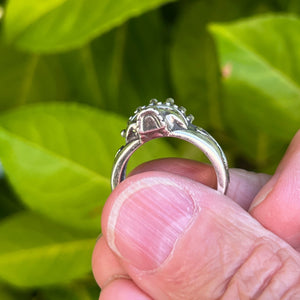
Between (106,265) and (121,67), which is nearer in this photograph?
(106,265)

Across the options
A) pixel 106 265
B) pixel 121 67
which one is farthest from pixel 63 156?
pixel 121 67

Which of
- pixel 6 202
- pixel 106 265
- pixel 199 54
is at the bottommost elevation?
pixel 6 202

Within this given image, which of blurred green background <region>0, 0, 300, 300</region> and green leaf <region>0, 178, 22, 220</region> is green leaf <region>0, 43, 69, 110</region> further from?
green leaf <region>0, 178, 22, 220</region>

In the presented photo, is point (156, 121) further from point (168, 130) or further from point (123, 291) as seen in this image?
point (123, 291)

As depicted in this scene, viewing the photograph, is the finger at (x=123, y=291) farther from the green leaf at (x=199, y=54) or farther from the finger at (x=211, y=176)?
the green leaf at (x=199, y=54)

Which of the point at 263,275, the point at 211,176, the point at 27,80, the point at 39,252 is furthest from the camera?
the point at 27,80

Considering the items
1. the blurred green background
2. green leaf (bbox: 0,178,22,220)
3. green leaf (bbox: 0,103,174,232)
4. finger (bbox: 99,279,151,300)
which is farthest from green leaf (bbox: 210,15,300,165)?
green leaf (bbox: 0,178,22,220)
